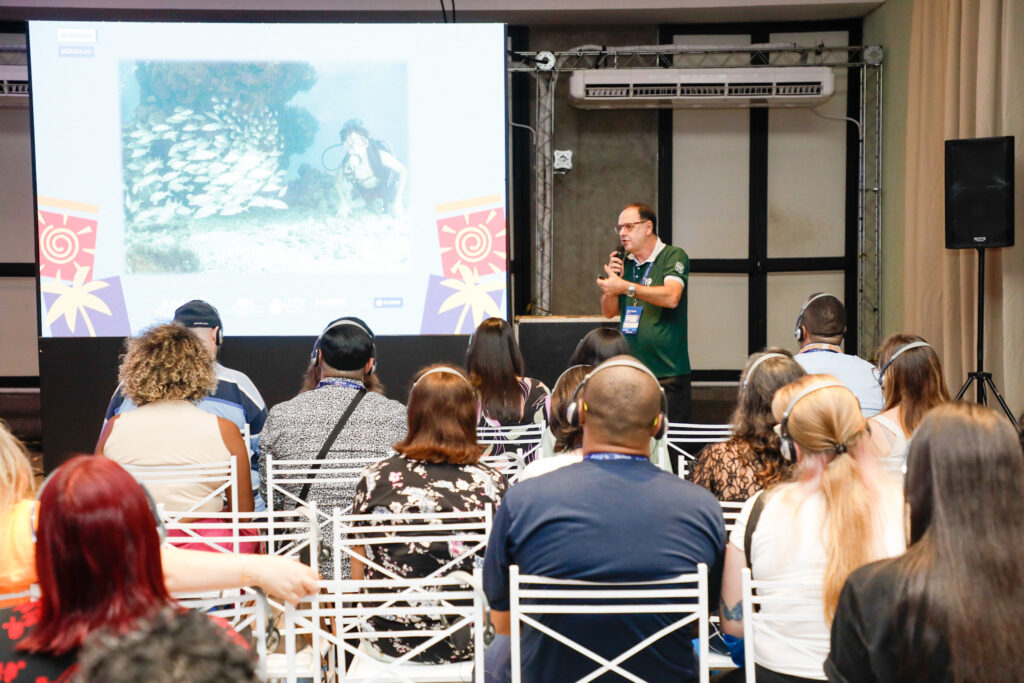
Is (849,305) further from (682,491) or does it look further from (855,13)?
(682,491)

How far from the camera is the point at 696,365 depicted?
7.98m

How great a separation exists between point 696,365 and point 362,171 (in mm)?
3604

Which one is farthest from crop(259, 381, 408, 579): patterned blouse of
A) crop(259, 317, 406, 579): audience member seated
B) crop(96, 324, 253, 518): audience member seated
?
crop(96, 324, 253, 518): audience member seated

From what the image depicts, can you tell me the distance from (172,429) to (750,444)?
1801 millimetres

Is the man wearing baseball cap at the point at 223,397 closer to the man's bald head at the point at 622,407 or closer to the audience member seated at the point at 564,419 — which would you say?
the audience member seated at the point at 564,419

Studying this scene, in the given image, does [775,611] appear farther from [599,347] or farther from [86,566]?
[599,347]

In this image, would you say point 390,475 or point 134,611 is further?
point 390,475

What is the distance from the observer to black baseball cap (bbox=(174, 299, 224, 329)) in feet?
12.2

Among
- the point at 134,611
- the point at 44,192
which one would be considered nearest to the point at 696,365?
the point at 44,192

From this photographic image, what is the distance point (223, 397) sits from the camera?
3.42 m

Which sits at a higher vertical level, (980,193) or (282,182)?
(282,182)

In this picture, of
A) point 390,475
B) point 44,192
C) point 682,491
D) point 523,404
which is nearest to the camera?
point 682,491


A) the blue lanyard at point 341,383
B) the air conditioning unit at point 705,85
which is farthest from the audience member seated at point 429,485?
the air conditioning unit at point 705,85

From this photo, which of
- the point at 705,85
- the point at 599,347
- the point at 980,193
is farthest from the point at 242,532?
the point at 705,85
